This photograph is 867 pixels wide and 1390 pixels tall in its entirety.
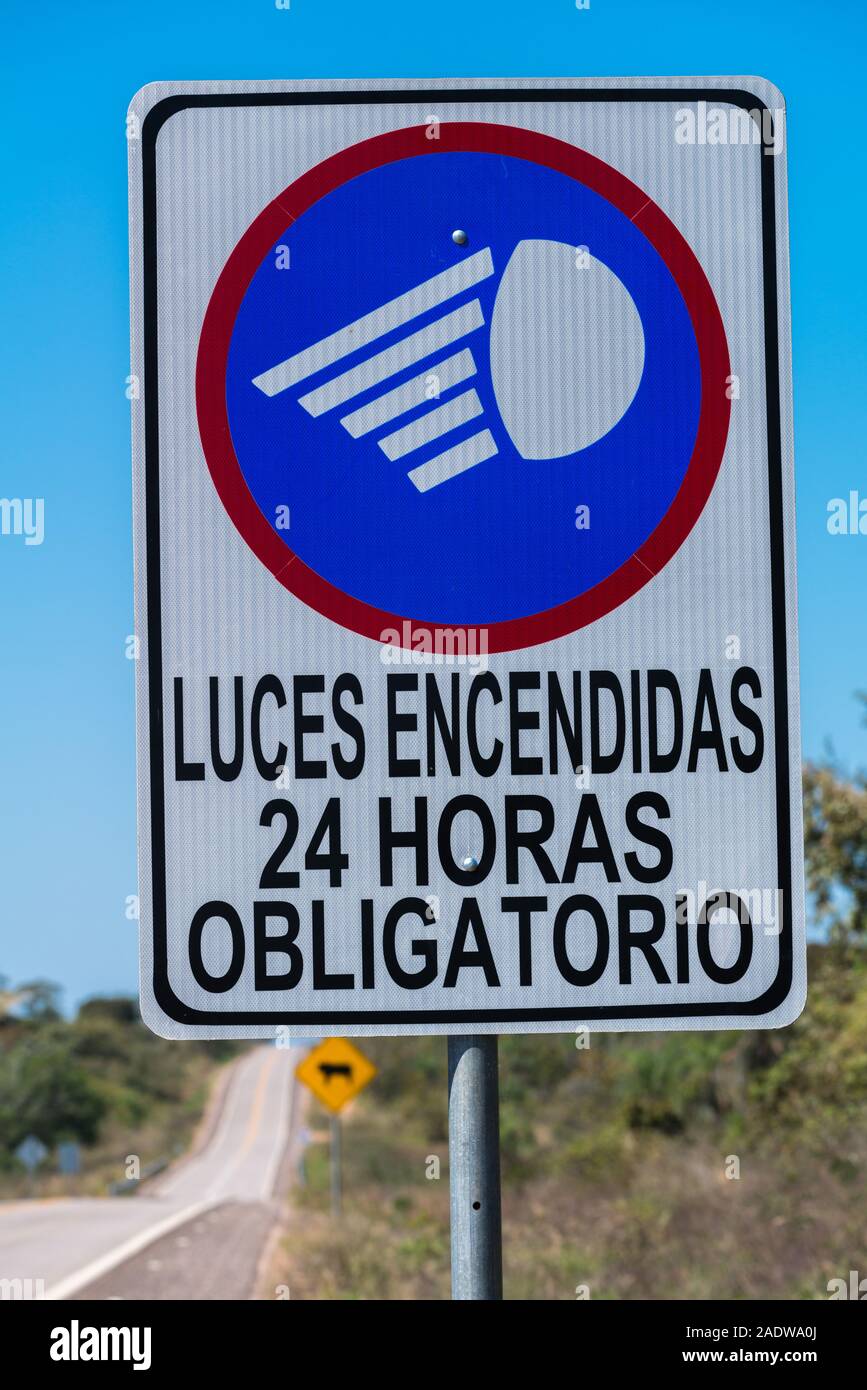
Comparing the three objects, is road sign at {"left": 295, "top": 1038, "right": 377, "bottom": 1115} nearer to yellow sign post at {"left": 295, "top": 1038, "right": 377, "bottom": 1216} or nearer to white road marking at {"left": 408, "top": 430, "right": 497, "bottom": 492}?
yellow sign post at {"left": 295, "top": 1038, "right": 377, "bottom": 1216}

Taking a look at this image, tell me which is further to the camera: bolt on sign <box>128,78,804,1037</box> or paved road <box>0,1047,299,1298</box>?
paved road <box>0,1047,299,1298</box>

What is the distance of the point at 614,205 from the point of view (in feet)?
5.60

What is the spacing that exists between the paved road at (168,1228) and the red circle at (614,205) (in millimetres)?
668

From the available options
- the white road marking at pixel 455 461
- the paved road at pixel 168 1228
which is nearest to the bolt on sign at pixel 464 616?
the white road marking at pixel 455 461

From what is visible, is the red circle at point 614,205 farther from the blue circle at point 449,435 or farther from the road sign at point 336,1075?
the road sign at point 336,1075

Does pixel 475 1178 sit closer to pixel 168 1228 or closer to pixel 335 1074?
pixel 335 1074

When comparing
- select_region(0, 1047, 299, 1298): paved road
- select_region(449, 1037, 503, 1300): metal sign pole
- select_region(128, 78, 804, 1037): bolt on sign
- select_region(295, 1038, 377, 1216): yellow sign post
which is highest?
select_region(128, 78, 804, 1037): bolt on sign

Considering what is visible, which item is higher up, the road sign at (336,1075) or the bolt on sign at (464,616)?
the bolt on sign at (464,616)

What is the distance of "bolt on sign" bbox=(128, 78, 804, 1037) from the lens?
5.35 feet

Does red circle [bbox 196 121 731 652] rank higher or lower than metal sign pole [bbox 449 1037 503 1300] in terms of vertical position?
higher

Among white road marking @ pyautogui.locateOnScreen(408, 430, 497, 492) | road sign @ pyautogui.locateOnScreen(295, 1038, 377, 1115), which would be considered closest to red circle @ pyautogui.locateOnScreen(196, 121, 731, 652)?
white road marking @ pyautogui.locateOnScreen(408, 430, 497, 492)

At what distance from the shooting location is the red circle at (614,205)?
1.65m

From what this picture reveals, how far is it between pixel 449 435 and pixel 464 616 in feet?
0.67
